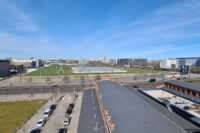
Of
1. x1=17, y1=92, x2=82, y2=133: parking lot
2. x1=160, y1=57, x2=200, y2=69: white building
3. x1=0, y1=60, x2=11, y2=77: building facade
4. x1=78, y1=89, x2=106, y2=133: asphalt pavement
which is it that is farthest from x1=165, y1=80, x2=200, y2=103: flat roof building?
x1=160, y1=57, x2=200, y2=69: white building

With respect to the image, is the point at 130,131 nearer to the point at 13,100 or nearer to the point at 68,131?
Result: the point at 68,131

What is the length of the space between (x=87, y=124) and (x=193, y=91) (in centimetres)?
2408

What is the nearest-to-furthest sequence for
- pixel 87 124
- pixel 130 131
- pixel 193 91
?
pixel 130 131
pixel 87 124
pixel 193 91

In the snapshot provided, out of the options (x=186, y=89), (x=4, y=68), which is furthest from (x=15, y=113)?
(x=4, y=68)

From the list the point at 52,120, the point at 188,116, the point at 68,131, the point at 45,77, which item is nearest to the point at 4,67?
the point at 45,77

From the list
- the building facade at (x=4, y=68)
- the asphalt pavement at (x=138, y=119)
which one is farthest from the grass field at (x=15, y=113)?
the building facade at (x=4, y=68)

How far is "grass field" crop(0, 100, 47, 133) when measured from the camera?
1823 centimetres

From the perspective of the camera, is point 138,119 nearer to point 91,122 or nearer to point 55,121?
point 91,122

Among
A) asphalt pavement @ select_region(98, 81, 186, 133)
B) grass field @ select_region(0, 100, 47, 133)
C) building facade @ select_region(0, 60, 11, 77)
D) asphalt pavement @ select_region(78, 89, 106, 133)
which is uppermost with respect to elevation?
building facade @ select_region(0, 60, 11, 77)

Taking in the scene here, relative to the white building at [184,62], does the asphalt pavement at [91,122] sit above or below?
below

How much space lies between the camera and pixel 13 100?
98.0 ft

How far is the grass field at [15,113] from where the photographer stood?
18.2m

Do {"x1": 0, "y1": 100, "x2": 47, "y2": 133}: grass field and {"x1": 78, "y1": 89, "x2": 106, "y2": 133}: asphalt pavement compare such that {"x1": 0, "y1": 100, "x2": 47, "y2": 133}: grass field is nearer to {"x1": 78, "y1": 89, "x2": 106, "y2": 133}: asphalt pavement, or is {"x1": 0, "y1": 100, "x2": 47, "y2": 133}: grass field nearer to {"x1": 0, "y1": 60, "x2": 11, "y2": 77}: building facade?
{"x1": 78, "y1": 89, "x2": 106, "y2": 133}: asphalt pavement

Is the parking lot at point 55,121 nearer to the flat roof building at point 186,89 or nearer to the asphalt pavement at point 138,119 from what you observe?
the asphalt pavement at point 138,119
